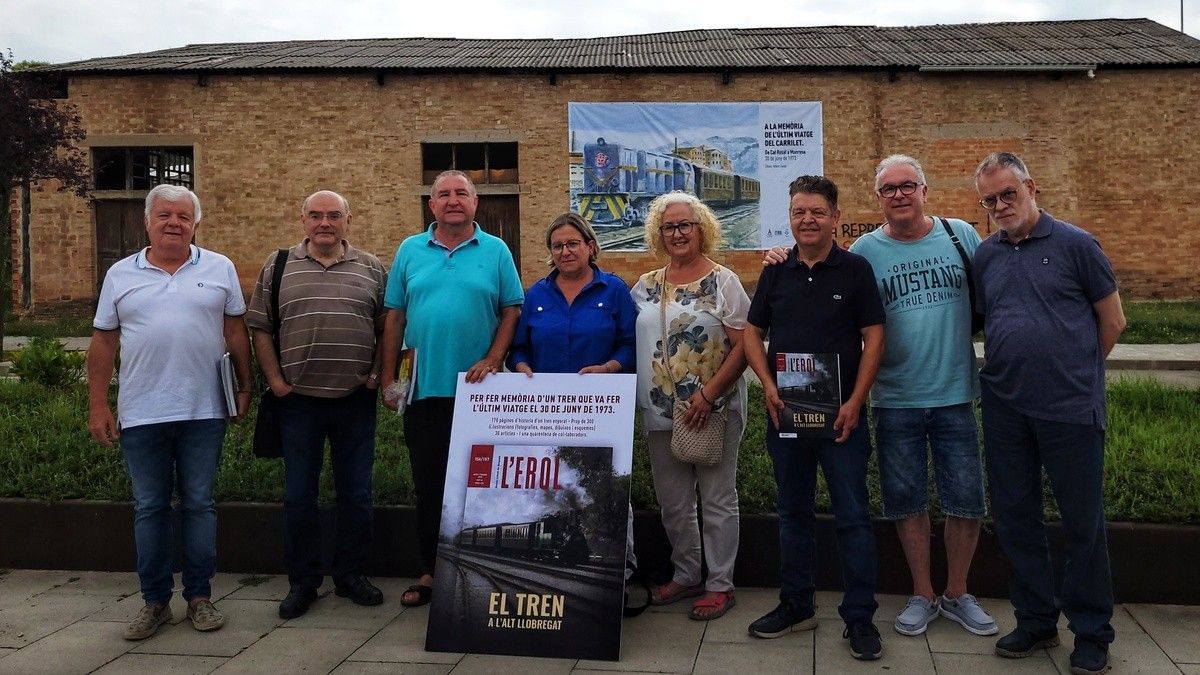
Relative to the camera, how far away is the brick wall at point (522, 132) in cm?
1788

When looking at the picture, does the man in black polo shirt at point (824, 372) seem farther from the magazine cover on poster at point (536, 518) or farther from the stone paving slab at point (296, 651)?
the stone paving slab at point (296, 651)

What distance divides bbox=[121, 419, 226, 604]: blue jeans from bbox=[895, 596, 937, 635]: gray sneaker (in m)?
3.12

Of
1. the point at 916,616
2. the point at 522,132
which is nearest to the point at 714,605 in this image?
the point at 916,616

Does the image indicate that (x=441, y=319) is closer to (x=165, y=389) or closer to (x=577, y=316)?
(x=577, y=316)

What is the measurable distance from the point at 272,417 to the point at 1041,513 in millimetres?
3480

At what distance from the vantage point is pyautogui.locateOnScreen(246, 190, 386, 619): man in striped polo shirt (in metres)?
4.25

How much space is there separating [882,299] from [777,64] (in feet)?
48.4

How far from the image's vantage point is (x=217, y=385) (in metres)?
4.17

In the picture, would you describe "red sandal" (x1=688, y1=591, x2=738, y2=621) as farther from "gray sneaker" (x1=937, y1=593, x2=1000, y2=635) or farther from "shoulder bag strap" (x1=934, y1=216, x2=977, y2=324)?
"shoulder bag strap" (x1=934, y1=216, x2=977, y2=324)

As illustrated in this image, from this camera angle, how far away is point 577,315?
4172 millimetres

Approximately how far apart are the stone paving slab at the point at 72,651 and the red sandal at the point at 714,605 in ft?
8.12

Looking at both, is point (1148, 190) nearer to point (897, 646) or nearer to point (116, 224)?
point (897, 646)

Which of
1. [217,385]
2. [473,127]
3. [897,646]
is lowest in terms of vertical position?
[897,646]

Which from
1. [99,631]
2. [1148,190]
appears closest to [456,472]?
[99,631]
